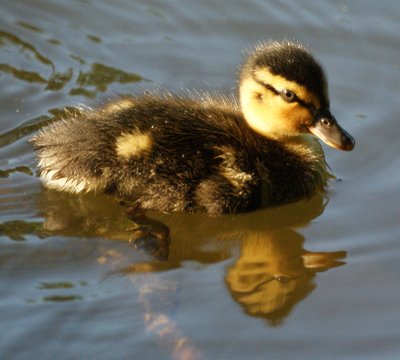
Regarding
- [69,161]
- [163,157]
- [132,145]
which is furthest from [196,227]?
[69,161]

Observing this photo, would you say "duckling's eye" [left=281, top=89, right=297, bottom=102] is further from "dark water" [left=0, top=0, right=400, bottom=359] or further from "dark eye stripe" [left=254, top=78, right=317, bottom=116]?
"dark water" [left=0, top=0, right=400, bottom=359]

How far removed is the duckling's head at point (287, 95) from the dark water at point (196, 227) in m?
0.34

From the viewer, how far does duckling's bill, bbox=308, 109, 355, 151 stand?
4355mm

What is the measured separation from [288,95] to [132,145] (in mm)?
705

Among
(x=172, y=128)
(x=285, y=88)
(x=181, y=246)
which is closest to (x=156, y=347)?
(x=181, y=246)

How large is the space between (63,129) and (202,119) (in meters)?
0.58

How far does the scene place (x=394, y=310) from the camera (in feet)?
12.5

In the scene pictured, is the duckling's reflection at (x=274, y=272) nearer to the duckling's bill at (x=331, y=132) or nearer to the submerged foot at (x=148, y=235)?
the submerged foot at (x=148, y=235)

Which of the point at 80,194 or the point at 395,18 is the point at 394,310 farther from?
the point at 395,18

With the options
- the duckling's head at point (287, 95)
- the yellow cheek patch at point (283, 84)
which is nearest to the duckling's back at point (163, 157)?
the duckling's head at point (287, 95)

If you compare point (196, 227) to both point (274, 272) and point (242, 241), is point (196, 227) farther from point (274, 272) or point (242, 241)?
point (274, 272)

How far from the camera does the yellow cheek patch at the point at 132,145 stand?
4.10 meters

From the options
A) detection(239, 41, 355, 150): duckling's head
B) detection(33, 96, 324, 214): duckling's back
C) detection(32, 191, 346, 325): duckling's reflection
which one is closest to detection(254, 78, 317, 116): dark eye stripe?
detection(239, 41, 355, 150): duckling's head

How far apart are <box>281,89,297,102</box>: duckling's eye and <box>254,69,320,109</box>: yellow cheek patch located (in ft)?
0.05
